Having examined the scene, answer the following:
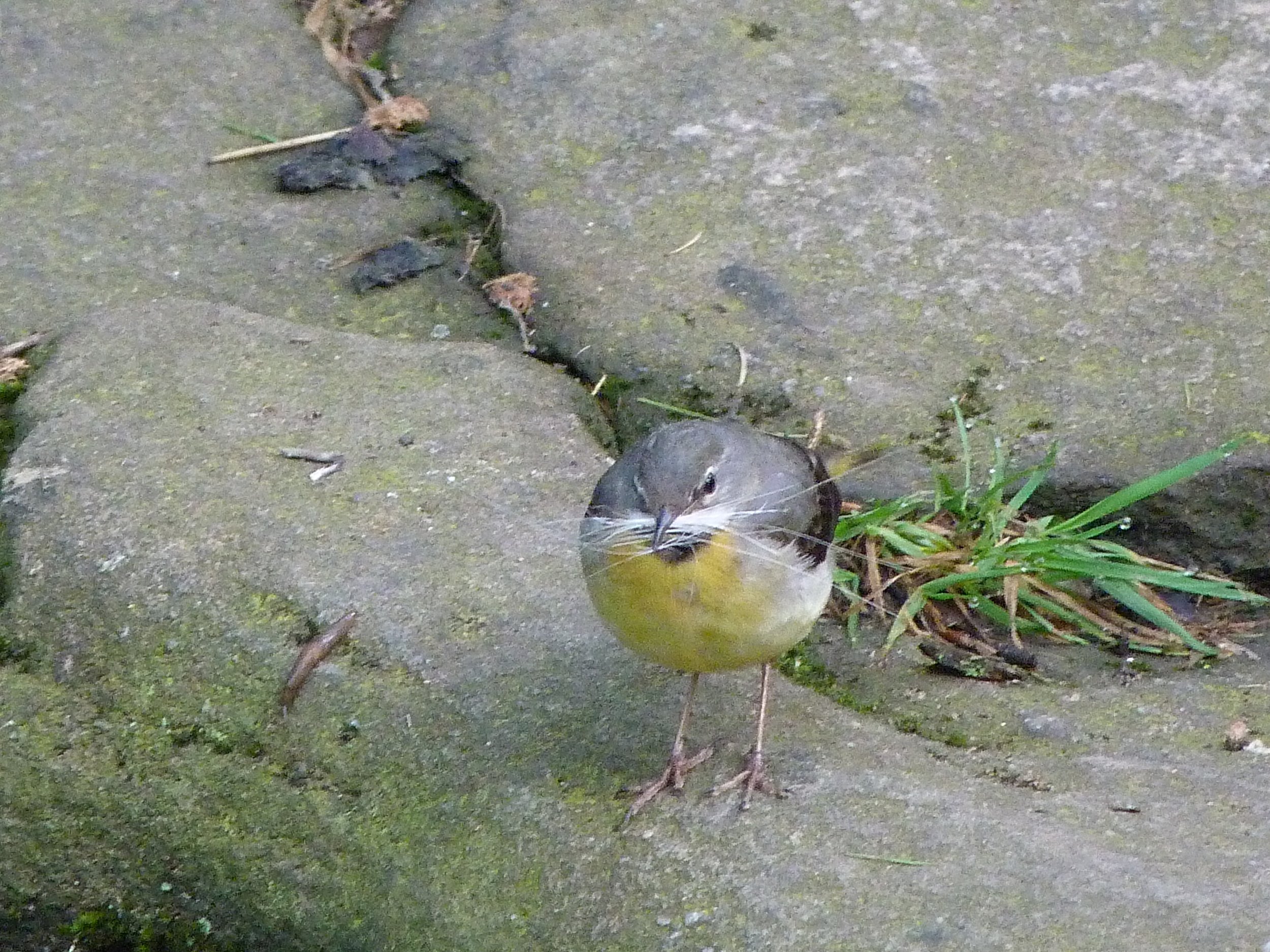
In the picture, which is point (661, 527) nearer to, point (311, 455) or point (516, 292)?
point (311, 455)

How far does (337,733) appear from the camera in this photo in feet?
13.0

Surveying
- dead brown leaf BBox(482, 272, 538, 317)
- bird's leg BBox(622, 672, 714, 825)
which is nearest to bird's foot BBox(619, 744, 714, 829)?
bird's leg BBox(622, 672, 714, 825)

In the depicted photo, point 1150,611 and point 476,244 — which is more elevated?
point 476,244

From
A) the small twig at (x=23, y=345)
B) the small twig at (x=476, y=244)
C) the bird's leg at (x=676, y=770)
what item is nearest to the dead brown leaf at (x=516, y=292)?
the small twig at (x=476, y=244)

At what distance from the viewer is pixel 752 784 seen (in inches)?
147

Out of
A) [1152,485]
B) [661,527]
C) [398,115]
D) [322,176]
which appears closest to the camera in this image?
[661,527]

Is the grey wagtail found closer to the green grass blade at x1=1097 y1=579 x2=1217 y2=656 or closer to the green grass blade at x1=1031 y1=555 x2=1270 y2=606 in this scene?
the green grass blade at x1=1031 y1=555 x2=1270 y2=606

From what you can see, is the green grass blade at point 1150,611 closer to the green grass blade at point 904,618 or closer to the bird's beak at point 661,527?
the green grass blade at point 904,618

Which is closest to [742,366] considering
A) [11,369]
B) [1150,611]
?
[1150,611]

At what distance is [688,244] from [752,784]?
2652 mm

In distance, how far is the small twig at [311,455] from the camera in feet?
15.8

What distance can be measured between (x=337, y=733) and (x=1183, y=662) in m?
2.61

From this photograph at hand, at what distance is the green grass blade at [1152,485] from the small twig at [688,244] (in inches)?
72.9

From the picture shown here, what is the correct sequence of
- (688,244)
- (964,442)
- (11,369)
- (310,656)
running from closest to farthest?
(310,656) < (964,442) < (11,369) < (688,244)
